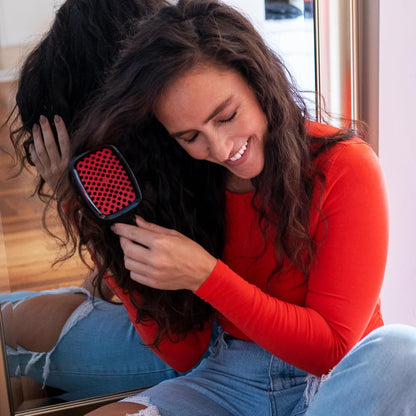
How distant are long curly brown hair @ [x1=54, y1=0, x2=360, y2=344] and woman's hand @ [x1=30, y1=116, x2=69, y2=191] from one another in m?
0.04

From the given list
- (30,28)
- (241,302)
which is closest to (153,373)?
(241,302)

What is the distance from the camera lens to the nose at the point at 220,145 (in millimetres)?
797

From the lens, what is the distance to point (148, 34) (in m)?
0.77

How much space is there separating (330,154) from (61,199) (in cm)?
40

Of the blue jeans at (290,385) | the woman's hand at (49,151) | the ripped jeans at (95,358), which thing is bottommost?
the ripped jeans at (95,358)

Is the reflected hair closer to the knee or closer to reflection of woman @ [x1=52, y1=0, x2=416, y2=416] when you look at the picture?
reflection of woman @ [x1=52, y1=0, x2=416, y2=416]

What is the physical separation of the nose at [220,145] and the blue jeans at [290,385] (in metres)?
0.30

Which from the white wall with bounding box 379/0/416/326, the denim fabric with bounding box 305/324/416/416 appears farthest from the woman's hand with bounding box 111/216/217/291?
the white wall with bounding box 379/0/416/326

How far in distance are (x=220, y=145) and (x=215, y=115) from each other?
39mm

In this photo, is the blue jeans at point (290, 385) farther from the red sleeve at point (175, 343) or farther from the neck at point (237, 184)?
the neck at point (237, 184)

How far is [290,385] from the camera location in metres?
0.93

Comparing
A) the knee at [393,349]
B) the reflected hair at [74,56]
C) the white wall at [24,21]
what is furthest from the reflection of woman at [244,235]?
the white wall at [24,21]

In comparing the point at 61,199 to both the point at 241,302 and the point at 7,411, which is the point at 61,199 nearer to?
the point at 241,302

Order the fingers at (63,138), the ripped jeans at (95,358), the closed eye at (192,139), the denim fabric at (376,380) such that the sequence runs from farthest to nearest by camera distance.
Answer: the ripped jeans at (95,358)
the fingers at (63,138)
the closed eye at (192,139)
the denim fabric at (376,380)
